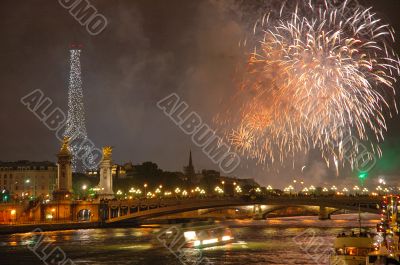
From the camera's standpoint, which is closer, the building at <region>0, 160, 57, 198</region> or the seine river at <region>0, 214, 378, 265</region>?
the seine river at <region>0, 214, 378, 265</region>

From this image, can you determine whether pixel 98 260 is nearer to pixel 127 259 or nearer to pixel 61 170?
pixel 127 259

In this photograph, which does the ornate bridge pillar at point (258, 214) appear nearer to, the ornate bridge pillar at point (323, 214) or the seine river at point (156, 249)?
the ornate bridge pillar at point (323, 214)

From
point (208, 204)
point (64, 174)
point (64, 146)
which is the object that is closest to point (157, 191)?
point (64, 174)

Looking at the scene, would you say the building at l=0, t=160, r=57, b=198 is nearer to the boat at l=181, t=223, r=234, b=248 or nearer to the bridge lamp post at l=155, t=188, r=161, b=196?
the bridge lamp post at l=155, t=188, r=161, b=196

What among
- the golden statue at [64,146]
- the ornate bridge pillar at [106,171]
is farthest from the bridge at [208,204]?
the ornate bridge pillar at [106,171]

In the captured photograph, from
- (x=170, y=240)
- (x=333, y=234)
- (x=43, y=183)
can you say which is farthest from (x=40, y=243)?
(x=43, y=183)

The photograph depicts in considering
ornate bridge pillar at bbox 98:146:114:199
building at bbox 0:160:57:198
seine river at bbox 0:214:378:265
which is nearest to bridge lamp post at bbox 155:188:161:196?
ornate bridge pillar at bbox 98:146:114:199
